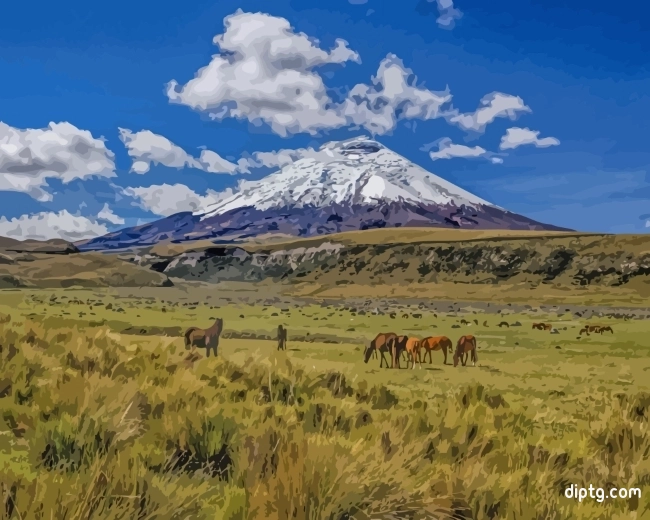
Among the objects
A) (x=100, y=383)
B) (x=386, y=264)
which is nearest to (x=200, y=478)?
(x=100, y=383)

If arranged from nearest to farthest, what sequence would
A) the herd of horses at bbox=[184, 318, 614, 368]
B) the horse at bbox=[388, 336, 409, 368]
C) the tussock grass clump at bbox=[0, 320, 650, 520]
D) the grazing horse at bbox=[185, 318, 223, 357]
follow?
the tussock grass clump at bbox=[0, 320, 650, 520] → the grazing horse at bbox=[185, 318, 223, 357] → the herd of horses at bbox=[184, 318, 614, 368] → the horse at bbox=[388, 336, 409, 368]

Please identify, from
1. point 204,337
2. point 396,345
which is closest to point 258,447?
point 204,337

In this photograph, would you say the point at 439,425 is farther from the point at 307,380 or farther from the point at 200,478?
the point at 200,478

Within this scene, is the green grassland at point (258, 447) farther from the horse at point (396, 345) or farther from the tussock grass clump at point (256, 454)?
the horse at point (396, 345)

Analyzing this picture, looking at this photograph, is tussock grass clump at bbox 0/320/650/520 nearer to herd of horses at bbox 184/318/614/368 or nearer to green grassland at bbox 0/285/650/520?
green grassland at bbox 0/285/650/520

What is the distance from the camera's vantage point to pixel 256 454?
4.65 meters

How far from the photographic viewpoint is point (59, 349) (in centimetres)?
876

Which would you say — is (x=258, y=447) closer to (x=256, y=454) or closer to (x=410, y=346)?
(x=256, y=454)

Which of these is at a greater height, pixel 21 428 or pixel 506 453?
pixel 21 428

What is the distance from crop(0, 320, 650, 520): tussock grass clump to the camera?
12.3 ft

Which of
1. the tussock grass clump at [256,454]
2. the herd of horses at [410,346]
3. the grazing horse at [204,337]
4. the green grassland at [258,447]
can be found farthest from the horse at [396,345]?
the tussock grass clump at [256,454]

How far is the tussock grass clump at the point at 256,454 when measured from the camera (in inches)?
147

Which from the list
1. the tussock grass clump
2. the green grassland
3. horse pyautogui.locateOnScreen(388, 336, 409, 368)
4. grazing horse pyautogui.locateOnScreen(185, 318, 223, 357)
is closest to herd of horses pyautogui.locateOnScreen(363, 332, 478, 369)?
horse pyautogui.locateOnScreen(388, 336, 409, 368)

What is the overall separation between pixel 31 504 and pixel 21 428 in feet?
7.26
